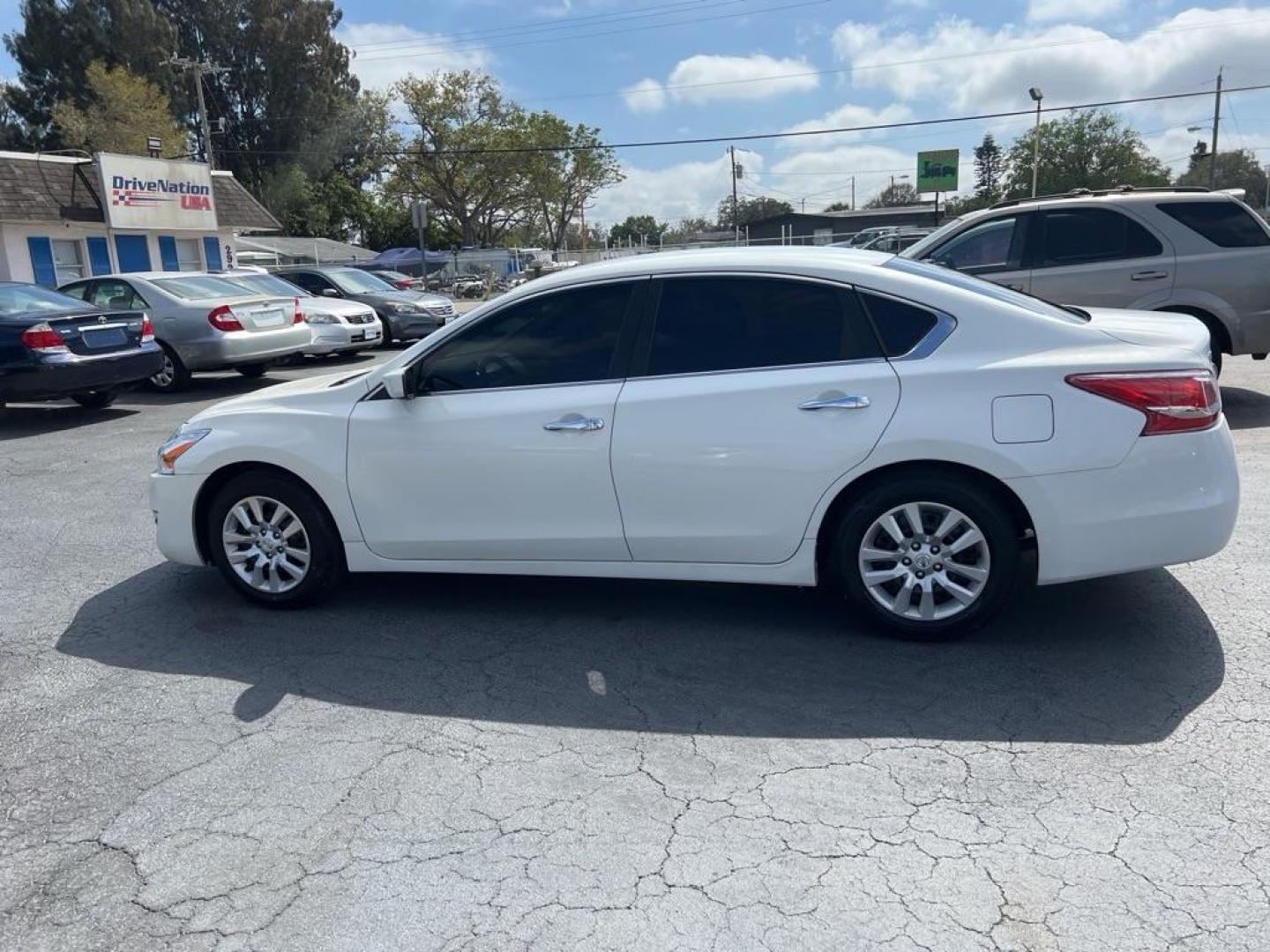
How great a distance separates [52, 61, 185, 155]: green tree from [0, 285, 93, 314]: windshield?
33.8 metres

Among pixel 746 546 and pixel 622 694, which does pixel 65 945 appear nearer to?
pixel 622 694

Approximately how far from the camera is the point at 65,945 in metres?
2.61

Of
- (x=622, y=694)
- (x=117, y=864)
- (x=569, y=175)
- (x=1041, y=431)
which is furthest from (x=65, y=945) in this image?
(x=569, y=175)

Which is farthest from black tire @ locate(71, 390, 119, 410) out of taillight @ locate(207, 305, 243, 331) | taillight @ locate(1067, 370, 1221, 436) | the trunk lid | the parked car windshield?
taillight @ locate(1067, 370, 1221, 436)

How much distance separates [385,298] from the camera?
16.4 meters

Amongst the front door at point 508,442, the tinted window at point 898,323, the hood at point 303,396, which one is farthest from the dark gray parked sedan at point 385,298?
the tinted window at point 898,323

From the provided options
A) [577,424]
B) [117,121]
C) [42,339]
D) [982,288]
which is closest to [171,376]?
[42,339]

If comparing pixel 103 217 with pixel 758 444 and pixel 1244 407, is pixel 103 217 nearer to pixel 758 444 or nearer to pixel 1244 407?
pixel 1244 407

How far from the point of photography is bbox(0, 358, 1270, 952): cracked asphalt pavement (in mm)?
2643

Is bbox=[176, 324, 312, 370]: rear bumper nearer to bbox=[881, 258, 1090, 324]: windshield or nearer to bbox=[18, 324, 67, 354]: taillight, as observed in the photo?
bbox=[18, 324, 67, 354]: taillight

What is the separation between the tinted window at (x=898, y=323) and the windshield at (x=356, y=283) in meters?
13.7

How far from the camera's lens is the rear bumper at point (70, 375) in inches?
386

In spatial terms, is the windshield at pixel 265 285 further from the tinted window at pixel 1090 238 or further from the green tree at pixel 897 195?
the green tree at pixel 897 195

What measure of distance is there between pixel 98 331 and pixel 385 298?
632cm
